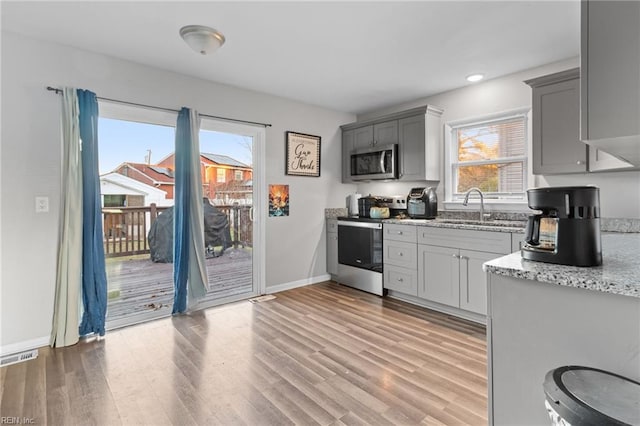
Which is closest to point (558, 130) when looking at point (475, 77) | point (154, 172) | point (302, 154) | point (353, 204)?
point (475, 77)

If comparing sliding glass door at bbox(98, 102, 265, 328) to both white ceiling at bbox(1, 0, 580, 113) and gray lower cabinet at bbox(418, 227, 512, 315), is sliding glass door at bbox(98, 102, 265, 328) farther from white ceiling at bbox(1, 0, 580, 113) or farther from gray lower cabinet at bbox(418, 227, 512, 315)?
gray lower cabinet at bbox(418, 227, 512, 315)

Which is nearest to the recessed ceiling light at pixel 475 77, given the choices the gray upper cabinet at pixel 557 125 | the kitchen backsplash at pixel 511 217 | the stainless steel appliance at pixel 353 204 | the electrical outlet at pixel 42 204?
the gray upper cabinet at pixel 557 125

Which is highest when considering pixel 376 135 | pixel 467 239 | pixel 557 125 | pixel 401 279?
pixel 376 135

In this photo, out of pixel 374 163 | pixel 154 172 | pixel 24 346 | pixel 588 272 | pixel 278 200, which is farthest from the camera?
pixel 374 163

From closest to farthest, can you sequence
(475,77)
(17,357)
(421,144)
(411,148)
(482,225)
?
1. (17,357)
2. (482,225)
3. (475,77)
4. (421,144)
5. (411,148)

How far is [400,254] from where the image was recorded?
374cm

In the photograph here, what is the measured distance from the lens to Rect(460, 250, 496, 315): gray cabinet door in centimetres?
301

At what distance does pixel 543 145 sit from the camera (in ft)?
9.35

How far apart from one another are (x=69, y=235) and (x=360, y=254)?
118 inches

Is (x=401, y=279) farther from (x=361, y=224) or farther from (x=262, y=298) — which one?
(x=262, y=298)

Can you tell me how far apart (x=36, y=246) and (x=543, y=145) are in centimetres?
434

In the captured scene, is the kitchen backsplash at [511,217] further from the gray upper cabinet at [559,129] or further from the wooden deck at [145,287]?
the wooden deck at [145,287]

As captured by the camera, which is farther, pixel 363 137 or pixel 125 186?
pixel 363 137

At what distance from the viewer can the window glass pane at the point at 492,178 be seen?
3475mm
